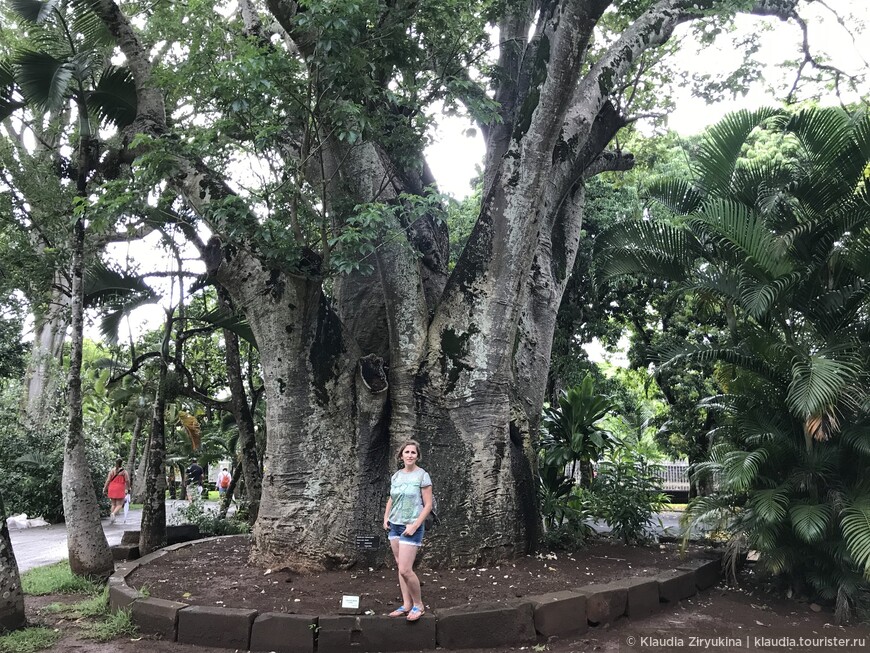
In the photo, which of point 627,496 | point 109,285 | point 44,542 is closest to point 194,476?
point 44,542

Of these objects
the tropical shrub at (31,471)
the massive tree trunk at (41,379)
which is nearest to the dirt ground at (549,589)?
the tropical shrub at (31,471)

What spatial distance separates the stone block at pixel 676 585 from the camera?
5.53 meters

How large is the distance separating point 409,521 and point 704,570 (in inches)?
128

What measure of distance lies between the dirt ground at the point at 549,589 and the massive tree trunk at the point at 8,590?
0.36m

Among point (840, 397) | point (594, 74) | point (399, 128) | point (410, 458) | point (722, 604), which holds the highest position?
point (594, 74)

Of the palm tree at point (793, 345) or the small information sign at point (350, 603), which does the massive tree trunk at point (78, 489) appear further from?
the palm tree at point (793, 345)

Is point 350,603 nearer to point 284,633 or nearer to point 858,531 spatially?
point 284,633

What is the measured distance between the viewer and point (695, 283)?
6441 mm

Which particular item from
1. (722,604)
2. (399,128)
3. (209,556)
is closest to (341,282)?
(399,128)

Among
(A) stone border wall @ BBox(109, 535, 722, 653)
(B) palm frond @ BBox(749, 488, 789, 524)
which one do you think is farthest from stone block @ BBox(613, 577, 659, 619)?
(B) palm frond @ BBox(749, 488, 789, 524)

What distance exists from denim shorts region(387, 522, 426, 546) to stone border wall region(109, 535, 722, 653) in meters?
0.52

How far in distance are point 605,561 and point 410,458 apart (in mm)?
2835

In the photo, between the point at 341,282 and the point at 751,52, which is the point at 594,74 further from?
the point at 341,282

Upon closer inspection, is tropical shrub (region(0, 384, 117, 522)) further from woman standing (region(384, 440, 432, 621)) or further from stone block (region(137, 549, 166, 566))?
woman standing (region(384, 440, 432, 621))
